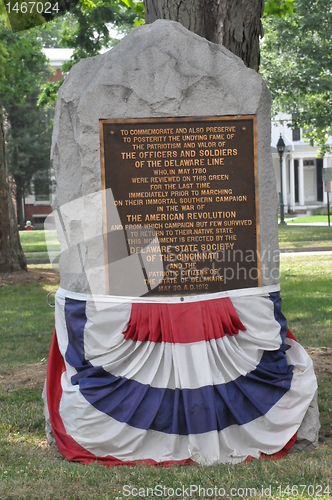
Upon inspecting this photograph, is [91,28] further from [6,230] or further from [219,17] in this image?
[219,17]

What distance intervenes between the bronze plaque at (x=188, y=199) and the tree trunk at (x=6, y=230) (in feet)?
30.6

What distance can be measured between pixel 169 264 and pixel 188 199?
0.50 metres

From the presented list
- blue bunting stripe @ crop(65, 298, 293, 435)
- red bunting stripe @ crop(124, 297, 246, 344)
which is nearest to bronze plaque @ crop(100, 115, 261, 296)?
red bunting stripe @ crop(124, 297, 246, 344)

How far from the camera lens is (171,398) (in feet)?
14.6

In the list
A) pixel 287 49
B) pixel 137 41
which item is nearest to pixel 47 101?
pixel 287 49

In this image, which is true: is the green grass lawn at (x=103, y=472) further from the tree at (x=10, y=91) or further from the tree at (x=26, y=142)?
the tree at (x=26, y=142)

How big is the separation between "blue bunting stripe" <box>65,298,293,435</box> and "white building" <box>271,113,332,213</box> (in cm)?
4148

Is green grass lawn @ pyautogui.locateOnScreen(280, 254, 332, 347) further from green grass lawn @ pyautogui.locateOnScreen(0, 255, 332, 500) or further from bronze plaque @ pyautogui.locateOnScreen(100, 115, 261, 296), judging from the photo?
bronze plaque @ pyautogui.locateOnScreen(100, 115, 261, 296)

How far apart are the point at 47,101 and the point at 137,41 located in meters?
15.7

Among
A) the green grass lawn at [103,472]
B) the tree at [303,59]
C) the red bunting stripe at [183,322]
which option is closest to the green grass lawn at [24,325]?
the green grass lawn at [103,472]

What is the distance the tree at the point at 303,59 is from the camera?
72.7 feet

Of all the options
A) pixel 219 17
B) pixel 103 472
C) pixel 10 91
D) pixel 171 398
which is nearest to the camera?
pixel 103 472

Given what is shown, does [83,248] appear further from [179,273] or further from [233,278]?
[233,278]

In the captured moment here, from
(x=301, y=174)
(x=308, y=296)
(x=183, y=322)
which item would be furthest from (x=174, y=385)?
Answer: (x=301, y=174)
